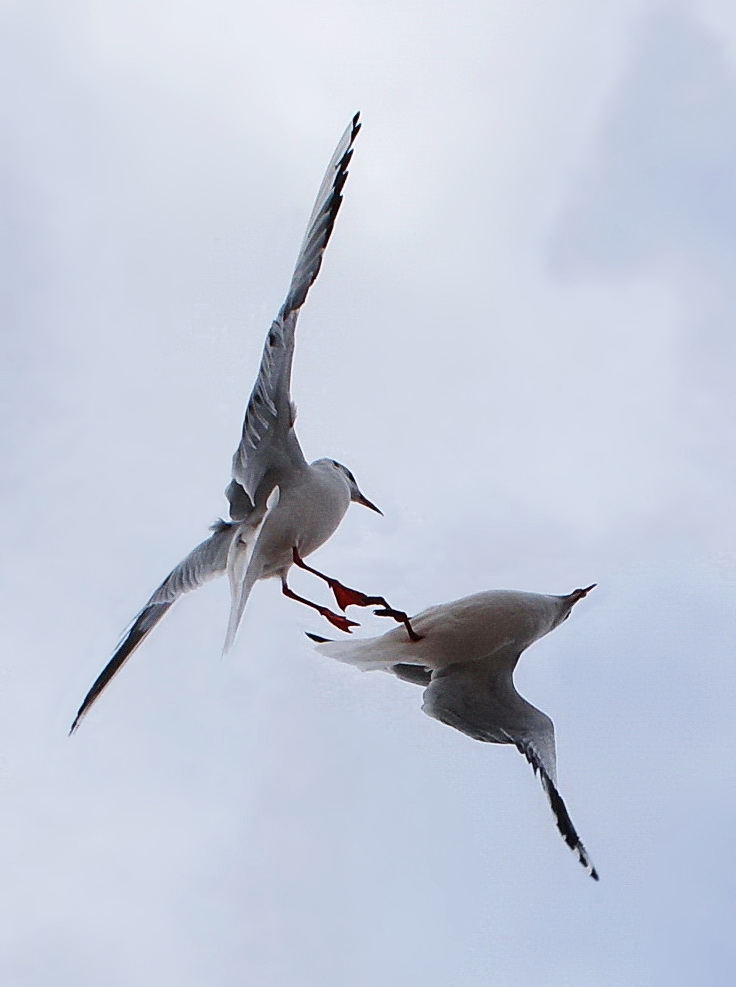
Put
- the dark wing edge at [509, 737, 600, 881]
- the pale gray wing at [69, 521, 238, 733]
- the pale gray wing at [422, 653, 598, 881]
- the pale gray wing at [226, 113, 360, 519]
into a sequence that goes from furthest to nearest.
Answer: the pale gray wing at [69, 521, 238, 733] < the pale gray wing at [226, 113, 360, 519] < the pale gray wing at [422, 653, 598, 881] < the dark wing edge at [509, 737, 600, 881]

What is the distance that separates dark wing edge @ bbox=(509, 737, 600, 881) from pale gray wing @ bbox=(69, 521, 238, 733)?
0.62m

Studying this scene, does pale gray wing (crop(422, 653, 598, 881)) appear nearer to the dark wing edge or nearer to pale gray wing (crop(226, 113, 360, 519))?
the dark wing edge

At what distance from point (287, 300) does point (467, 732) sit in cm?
61

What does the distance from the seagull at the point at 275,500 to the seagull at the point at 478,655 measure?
10 centimetres

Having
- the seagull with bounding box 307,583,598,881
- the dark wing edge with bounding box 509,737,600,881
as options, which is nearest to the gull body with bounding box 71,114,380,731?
the seagull with bounding box 307,583,598,881

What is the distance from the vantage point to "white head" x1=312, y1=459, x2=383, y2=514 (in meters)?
1.88

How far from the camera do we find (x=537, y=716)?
138cm

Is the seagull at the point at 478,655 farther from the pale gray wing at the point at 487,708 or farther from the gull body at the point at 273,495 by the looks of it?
the gull body at the point at 273,495

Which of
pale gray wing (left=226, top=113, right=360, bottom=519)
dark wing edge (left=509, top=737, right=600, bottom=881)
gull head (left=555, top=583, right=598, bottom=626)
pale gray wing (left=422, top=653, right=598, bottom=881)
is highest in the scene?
pale gray wing (left=226, top=113, right=360, bottom=519)

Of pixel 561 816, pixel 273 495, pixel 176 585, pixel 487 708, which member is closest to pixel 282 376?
pixel 273 495

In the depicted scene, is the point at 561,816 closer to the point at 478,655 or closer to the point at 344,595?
the point at 478,655

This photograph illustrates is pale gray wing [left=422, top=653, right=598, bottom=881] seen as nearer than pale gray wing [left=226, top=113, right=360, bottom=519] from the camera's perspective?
Yes

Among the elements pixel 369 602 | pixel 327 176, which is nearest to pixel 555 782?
pixel 369 602

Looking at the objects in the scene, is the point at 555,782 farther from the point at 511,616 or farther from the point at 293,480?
the point at 293,480
